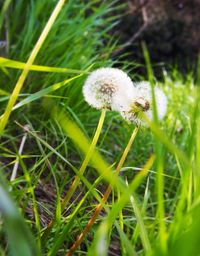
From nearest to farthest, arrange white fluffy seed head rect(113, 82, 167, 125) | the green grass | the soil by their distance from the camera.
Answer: the green grass, white fluffy seed head rect(113, 82, 167, 125), the soil

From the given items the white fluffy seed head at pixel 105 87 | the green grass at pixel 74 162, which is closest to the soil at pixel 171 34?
the green grass at pixel 74 162

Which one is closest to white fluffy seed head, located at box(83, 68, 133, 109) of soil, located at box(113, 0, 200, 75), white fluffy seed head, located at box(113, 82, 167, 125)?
white fluffy seed head, located at box(113, 82, 167, 125)

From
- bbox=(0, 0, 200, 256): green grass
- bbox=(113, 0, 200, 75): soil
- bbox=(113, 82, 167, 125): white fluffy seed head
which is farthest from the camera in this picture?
bbox=(113, 0, 200, 75): soil

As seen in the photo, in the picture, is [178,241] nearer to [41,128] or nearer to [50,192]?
[50,192]

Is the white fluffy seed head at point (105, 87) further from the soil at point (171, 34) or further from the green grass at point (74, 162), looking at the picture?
the soil at point (171, 34)

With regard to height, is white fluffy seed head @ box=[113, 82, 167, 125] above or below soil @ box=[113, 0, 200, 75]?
above

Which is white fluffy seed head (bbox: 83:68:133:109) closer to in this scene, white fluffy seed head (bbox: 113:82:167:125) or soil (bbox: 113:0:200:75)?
white fluffy seed head (bbox: 113:82:167:125)

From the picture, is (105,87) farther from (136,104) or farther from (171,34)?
(171,34)
